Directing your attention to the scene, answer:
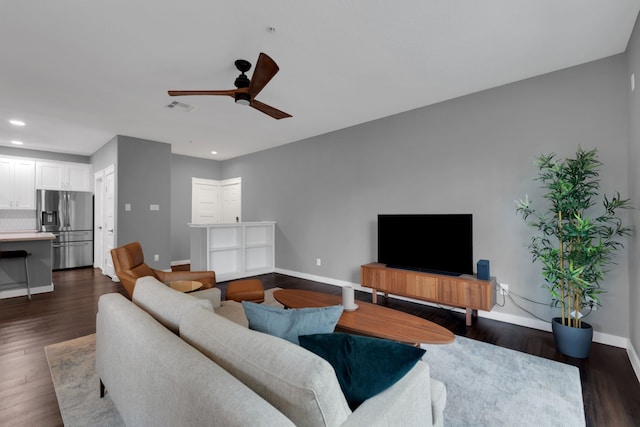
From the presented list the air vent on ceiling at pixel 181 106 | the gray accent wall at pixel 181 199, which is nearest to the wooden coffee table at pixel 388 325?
the air vent on ceiling at pixel 181 106

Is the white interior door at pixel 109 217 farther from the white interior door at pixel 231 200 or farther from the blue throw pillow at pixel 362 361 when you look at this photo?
the blue throw pillow at pixel 362 361

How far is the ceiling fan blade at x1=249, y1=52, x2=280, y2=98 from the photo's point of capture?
209cm

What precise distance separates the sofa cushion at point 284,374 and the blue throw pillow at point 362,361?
114mm

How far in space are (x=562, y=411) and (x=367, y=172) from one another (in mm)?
3443

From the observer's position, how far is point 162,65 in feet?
9.30

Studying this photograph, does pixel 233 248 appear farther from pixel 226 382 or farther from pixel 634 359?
pixel 634 359

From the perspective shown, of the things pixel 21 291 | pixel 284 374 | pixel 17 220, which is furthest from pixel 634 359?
pixel 17 220

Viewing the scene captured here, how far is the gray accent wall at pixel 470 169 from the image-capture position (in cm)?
278

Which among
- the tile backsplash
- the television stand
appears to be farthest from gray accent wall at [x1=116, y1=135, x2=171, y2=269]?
the television stand

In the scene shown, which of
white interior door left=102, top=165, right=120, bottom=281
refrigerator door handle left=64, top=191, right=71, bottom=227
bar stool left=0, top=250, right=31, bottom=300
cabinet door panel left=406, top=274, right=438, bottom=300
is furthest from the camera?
refrigerator door handle left=64, top=191, right=71, bottom=227

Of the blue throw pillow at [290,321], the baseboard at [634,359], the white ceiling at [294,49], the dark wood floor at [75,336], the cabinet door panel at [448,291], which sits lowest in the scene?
the dark wood floor at [75,336]

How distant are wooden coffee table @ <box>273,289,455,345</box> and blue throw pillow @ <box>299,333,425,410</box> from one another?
89cm

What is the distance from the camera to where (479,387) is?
2070 millimetres

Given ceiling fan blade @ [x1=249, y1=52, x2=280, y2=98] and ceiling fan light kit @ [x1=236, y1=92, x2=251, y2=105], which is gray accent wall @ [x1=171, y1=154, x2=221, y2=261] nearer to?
ceiling fan light kit @ [x1=236, y1=92, x2=251, y2=105]
